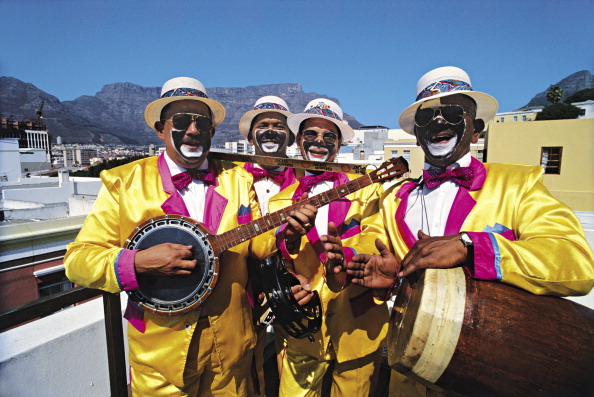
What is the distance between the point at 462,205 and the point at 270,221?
1332 mm

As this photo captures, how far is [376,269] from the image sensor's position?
243 centimetres

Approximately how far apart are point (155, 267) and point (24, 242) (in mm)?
11303

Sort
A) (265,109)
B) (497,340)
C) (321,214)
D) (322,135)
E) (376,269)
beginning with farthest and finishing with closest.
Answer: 1. (265,109)
2. (322,135)
3. (321,214)
4. (376,269)
5. (497,340)

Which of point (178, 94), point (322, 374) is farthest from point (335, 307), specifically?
point (178, 94)

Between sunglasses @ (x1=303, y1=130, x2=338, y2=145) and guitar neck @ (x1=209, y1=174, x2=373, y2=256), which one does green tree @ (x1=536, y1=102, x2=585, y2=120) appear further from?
guitar neck @ (x1=209, y1=174, x2=373, y2=256)

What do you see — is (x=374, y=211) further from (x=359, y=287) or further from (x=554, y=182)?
(x=554, y=182)

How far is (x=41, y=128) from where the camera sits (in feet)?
165

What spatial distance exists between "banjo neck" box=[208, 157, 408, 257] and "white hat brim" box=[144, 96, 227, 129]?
102 cm

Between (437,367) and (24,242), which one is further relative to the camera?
(24,242)

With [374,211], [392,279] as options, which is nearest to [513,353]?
[392,279]

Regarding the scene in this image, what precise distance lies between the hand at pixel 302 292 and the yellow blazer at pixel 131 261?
390 mm

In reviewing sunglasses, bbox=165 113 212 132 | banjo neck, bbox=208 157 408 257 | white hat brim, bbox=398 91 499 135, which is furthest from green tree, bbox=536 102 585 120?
sunglasses, bbox=165 113 212 132

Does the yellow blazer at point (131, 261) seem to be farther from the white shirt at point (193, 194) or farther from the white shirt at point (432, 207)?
the white shirt at point (432, 207)

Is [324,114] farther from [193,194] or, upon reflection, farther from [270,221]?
[193,194]
